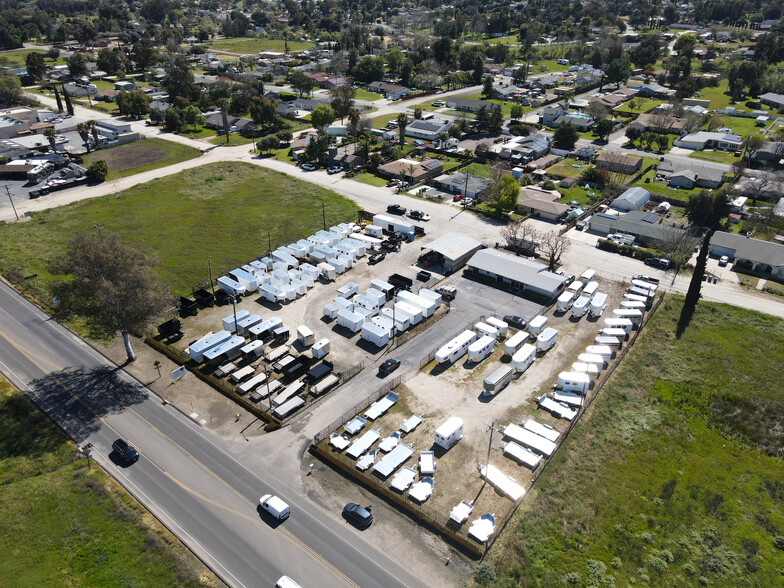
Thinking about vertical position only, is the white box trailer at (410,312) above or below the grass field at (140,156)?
below

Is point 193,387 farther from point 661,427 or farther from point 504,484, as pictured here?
point 661,427

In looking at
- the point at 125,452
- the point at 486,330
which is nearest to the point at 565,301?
the point at 486,330

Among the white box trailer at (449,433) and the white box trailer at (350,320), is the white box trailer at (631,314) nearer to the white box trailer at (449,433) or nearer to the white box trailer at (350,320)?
the white box trailer at (449,433)

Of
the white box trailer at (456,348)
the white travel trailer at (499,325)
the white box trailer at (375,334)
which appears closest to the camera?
the white box trailer at (456,348)

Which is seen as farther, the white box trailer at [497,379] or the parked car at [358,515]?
the white box trailer at [497,379]

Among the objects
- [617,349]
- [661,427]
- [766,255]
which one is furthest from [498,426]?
[766,255]

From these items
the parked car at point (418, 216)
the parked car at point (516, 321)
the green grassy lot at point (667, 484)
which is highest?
the parked car at point (418, 216)

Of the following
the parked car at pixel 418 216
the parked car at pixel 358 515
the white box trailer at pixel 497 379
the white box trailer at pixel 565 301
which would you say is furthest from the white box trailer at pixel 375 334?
the parked car at pixel 418 216
